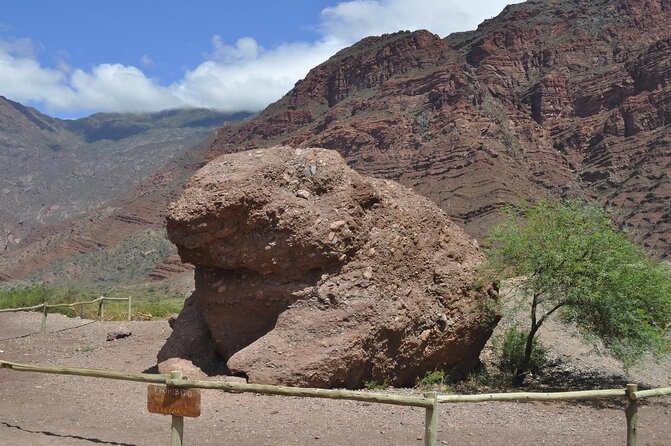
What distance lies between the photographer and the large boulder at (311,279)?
9.95 meters

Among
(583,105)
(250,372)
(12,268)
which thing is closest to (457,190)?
(583,105)

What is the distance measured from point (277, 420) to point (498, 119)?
108538 mm

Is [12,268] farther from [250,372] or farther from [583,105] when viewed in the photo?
[250,372]

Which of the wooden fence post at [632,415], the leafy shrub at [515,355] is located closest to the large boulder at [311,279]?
the leafy shrub at [515,355]

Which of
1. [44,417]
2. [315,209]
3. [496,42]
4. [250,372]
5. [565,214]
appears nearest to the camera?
[44,417]

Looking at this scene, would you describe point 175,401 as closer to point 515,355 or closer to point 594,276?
point 594,276

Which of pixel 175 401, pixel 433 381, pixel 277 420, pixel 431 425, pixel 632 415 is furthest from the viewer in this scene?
pixel 433 381

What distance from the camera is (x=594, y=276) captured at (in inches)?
420

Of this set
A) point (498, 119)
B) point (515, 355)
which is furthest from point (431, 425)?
point (498, 119)

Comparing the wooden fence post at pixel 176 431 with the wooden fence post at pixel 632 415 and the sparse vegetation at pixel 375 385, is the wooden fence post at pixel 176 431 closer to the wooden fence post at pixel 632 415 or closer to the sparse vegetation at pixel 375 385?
the sparse vegetation at pixel 375 385

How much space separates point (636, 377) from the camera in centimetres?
1350

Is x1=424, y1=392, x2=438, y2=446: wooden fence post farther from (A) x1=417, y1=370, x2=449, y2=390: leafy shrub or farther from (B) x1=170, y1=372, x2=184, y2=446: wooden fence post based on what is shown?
(A) x1=417, y1=370, x2=449, y2=390: leafy shrub

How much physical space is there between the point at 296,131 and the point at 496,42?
45269mm

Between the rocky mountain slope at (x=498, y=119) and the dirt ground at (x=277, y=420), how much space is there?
7052 cm
